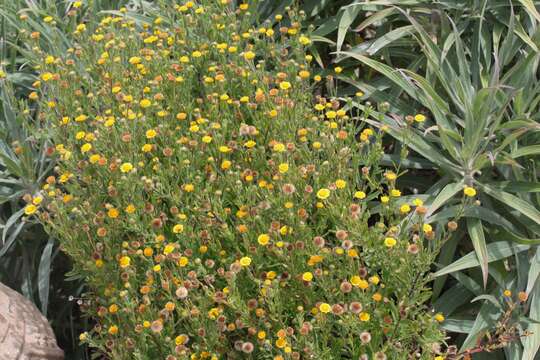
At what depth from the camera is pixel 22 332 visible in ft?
8.66

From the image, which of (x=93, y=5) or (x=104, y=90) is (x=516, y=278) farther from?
(x=93, y=5)

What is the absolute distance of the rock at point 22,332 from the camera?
255 centimetres

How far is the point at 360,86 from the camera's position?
119 inches

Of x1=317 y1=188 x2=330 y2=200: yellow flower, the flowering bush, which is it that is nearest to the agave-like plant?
the flowering bush

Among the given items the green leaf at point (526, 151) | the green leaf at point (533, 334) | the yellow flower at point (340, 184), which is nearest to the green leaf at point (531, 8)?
the green leaf at point (526, 151)

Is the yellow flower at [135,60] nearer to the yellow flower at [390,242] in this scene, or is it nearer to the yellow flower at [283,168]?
the yellow flower at [283,168]

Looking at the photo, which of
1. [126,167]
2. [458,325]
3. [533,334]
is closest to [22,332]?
[126,167]

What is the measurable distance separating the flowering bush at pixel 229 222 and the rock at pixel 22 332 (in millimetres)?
281

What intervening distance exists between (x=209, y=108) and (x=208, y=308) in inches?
33.4

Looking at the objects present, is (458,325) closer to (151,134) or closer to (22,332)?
(151,134)

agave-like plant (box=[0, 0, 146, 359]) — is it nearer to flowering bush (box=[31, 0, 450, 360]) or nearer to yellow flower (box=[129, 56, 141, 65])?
flowering bush (box=[31, 0, 450, 360])

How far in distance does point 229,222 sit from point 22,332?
0.89 meters

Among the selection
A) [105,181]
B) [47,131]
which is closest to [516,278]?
[105,181]

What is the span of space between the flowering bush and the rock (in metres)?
0.28
